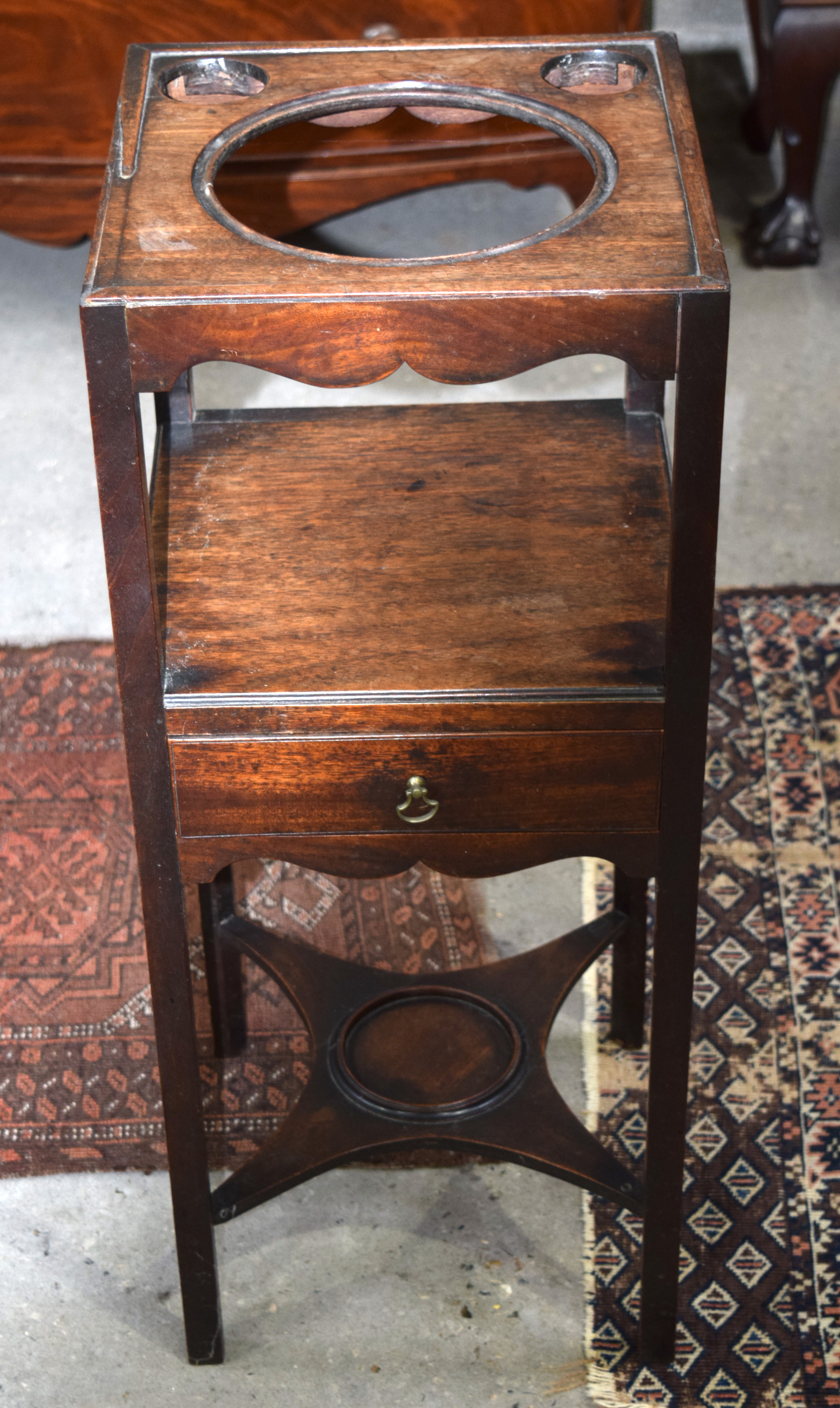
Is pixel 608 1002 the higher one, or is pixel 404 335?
pixel 404 335

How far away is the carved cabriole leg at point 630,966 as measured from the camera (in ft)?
6.64

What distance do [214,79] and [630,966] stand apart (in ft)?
3.81

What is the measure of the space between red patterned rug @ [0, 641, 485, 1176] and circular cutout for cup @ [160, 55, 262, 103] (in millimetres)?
1135

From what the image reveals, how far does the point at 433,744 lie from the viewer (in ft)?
4.92

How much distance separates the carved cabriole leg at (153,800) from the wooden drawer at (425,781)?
0.11 feet

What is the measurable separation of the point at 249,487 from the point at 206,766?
36cm

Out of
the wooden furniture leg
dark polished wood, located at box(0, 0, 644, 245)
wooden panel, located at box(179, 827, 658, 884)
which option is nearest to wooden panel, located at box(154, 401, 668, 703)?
wooden panel, located at box(179, 827, 658, 884)

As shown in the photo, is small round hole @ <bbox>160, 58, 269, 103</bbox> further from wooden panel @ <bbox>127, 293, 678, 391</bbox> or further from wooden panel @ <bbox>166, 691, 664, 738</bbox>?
wooden panel @ <bbox>166, 691, 664, 738</bbox>

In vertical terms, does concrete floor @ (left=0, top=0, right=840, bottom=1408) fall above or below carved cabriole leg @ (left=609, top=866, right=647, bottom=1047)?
below

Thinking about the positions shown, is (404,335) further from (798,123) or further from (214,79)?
(798,123)

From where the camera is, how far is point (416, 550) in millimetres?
1649

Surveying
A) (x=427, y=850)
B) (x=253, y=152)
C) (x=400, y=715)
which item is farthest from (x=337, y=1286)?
(x=253, y=152)

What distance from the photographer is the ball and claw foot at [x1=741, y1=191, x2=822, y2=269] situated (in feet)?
12.5

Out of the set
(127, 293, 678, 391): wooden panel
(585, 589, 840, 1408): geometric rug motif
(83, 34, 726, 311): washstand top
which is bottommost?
(585, 589, 840, 1408): geometric rug motif
